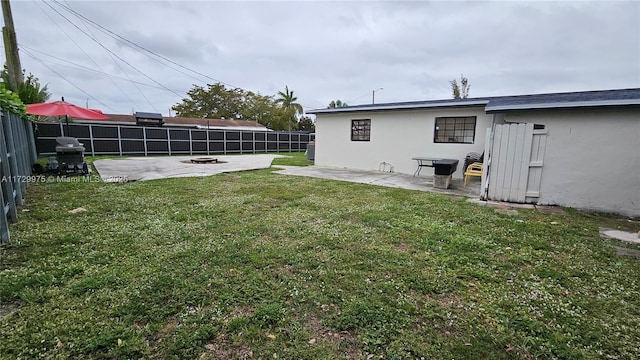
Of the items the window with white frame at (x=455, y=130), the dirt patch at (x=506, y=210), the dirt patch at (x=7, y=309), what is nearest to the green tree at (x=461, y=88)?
the window with white frame at (x=455, y=130)

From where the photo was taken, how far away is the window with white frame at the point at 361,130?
11.0 m

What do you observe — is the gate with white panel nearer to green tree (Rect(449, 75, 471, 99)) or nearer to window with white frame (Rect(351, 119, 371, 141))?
window with white frame (Rect(351, 119, 371, 141))

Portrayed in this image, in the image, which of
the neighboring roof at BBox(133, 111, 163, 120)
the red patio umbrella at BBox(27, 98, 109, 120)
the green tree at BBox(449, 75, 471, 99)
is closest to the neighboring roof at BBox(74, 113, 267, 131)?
the neighboring roof at BBox(133, 111, 163, 120)

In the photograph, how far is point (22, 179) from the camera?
5.30m

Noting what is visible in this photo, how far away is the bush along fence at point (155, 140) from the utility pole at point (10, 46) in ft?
6.12

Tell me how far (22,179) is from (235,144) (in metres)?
14.2

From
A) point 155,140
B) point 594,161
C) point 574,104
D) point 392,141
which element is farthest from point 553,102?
point 155,140

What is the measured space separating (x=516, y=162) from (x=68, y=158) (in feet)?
35.7

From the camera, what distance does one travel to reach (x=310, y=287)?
7.66ft

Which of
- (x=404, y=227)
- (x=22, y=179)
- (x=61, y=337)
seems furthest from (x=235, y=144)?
(x=61, y=337)

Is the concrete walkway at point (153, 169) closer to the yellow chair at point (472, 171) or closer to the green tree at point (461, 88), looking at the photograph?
the yellow chair at point (472, 171)

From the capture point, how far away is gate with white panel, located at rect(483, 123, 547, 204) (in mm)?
5320

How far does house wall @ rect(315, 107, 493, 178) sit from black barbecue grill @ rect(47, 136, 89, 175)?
8.23 m

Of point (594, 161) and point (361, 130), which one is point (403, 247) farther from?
point (361, 130)
